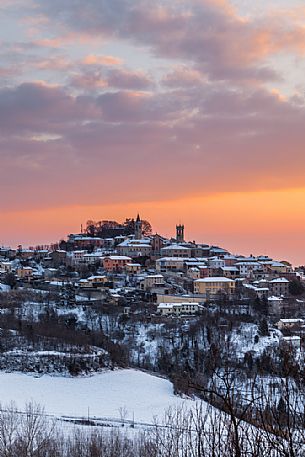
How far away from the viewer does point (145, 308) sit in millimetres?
31328

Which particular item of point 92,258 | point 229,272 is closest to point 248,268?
point 229,272

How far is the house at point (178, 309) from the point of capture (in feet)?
100

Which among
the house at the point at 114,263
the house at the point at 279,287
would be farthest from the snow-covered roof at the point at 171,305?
the house at the point at 114,263

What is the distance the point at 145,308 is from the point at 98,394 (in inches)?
457

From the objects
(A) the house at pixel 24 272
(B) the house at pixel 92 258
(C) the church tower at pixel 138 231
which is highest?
(C) the church tower at pixel 138 231

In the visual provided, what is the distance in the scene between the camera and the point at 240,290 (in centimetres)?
3572

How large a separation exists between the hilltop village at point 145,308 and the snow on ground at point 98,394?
1300 millimetres

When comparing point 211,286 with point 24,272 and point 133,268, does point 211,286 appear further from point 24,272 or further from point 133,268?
point 24,272

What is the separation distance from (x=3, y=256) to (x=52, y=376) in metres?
26.6

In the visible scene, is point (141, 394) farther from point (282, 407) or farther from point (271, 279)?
point (271, 279)

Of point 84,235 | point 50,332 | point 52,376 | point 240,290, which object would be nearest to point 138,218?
point 84,235

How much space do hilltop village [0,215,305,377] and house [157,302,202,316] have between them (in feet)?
0.15

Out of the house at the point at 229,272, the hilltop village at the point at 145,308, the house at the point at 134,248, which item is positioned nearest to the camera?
the hilltop village at the point at 145,308

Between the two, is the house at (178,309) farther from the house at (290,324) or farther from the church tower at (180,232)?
the church tower at (180,232)
